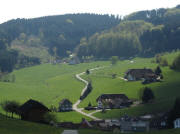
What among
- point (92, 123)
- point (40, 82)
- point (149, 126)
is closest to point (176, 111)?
point (149, 126)

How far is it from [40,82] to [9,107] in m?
115

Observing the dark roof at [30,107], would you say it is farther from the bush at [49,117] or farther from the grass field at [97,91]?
the grass field at [97,91]

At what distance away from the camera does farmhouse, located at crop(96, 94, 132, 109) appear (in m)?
114

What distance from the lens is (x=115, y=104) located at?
385ft

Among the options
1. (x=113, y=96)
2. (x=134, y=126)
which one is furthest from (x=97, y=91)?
(x=134, y=126)

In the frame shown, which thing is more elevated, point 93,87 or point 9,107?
point 9,107

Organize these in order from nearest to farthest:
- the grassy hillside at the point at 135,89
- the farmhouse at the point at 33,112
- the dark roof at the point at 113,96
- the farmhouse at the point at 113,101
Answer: the farmhouse at the point at 33,112 → the grassy hillside at the point at 135,89 → the farmhouse at the point at 113,101 → the dark roof at the point at 113,96

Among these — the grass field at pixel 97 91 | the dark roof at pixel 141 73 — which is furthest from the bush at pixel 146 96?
the dark roof at pixel 141 73

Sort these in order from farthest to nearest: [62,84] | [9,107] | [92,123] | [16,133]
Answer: [62,84] < [92,123] < [9,107] < [16,133]

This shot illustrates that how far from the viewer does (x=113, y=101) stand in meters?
120

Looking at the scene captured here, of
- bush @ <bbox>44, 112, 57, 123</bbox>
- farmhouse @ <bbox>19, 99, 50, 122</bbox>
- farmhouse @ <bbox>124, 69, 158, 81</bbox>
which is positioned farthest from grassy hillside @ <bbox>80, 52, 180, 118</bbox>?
bush @ <bbox>44, 112, 57, 123</bbox>

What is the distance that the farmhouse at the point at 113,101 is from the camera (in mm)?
113969

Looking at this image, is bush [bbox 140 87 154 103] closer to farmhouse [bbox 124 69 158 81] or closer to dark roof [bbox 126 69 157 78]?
farmhouse [bbox 124 69 158 81]

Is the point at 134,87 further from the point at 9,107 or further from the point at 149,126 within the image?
the point at 9,107
